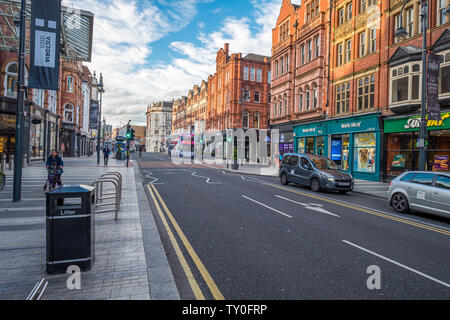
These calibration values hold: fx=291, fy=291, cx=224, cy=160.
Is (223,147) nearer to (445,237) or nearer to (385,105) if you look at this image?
(385,105)

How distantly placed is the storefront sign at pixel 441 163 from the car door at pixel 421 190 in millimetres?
7793

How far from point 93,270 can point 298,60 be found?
28985 mm

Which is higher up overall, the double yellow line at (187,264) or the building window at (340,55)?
the building window at (340,55)

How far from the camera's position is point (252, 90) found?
50625 mm

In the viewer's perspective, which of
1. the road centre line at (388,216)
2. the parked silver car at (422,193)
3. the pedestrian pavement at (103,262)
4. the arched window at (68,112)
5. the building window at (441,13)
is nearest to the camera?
the pedestrian pavement at (103,262)

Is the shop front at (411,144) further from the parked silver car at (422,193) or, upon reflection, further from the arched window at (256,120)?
the arched window at (256,120)

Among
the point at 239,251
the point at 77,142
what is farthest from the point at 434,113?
the point at 77,142

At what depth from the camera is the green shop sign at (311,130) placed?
82.0 feet

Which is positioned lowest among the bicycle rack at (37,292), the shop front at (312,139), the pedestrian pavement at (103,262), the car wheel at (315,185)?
the pedestrian pavement at (103,262)

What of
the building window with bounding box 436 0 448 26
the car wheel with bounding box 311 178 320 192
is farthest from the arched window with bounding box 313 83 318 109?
the car wheel with bounding box 311 178 320 192

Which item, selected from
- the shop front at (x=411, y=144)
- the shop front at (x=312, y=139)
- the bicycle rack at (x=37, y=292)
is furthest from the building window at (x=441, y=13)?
the bicycle rack at (x=37, y=292)

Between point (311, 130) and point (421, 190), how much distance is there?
Result: 17749 millimetres

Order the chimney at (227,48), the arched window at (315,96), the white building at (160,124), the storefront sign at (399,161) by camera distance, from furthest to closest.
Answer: the white building at (160,124), the chimney at (227,48), the arched window at (315,96), the storefront sign at (399,161)

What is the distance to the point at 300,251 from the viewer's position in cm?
555
